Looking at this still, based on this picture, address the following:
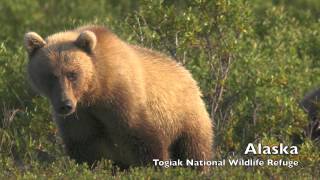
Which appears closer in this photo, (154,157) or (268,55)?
(154,157)

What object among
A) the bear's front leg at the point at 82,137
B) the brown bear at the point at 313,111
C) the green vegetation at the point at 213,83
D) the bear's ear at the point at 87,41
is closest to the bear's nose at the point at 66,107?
the bear's front leg at the point at 82,137

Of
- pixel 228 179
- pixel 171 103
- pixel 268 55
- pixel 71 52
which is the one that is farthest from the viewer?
pixel 268 55

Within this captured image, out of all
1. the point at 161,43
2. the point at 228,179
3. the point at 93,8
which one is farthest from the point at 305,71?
the point at 93,8

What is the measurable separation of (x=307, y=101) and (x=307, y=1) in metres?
8.36

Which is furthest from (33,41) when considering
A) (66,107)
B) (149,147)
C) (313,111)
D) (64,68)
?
(313,111)

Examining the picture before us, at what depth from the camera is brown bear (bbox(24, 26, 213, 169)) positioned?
7.99 metres

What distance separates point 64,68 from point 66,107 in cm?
36

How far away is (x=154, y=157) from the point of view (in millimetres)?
8250

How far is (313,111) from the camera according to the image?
10.5m

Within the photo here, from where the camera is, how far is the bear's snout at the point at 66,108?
7.77m

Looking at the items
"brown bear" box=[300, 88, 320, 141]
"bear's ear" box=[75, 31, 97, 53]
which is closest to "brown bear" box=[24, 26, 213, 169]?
"bear's ear" box=[75, 31, 97, 53]

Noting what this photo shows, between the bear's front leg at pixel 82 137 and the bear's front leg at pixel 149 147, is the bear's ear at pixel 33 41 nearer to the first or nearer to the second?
the bear's front leg at pixel 82 137

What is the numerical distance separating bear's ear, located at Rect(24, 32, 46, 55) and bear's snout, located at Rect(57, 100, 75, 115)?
0.69 meters

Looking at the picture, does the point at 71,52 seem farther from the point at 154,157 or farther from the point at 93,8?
the point at 93,8
